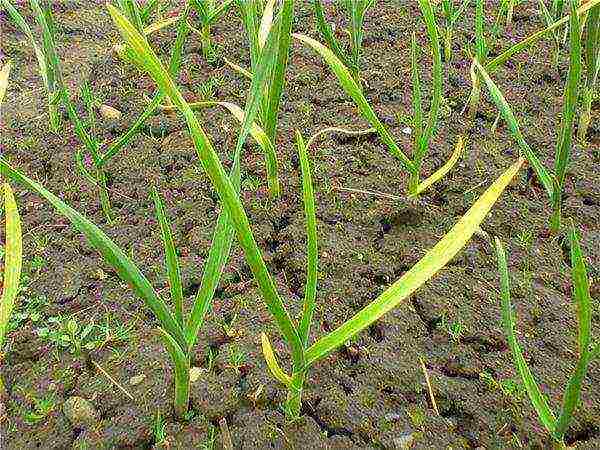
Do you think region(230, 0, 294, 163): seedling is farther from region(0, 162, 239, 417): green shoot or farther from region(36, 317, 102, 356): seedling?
region(36, 317, 102, 356): seedling

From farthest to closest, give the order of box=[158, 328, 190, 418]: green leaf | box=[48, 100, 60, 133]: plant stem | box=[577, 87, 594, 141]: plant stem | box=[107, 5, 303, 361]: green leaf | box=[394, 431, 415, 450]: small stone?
box=[48, 100, 60, 133]: plant stem
box=[577, 87, 594, 141]: plant stem
box=[394, 431, 415, 450]: small stone
box=[158, 328, 190, 418]: green leaf
box=[107, 5, 303, 361]: green leaf

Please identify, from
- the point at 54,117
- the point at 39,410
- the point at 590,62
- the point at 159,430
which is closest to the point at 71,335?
the point at 39,410

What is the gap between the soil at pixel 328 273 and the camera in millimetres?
1076

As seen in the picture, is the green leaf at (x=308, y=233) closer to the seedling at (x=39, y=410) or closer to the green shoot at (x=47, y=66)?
the seedling at (x=39, y=410)

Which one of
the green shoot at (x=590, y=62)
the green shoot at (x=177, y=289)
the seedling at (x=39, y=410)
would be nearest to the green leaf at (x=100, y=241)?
the green shoot at (x=177, y=289)

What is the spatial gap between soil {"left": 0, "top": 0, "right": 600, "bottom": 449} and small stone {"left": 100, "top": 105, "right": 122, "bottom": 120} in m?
0.04

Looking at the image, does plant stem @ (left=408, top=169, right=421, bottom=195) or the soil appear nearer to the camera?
the soil

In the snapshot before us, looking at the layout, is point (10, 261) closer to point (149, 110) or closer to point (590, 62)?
point (149, 110)

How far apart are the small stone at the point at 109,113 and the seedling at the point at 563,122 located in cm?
97

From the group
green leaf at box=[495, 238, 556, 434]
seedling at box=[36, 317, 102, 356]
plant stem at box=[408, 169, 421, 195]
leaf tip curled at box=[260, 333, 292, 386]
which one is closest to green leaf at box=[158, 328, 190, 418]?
leaf tip curled at box=[260, 333, 292, 386]

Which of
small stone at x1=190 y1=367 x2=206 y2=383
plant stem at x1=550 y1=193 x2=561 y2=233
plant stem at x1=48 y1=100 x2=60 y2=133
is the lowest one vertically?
small stone at x1=190 y1=367 x2=206 y2=383

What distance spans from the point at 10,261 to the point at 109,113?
3.21 ft

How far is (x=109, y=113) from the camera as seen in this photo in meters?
1.81

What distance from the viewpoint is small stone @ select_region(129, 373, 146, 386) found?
3.71 ft
